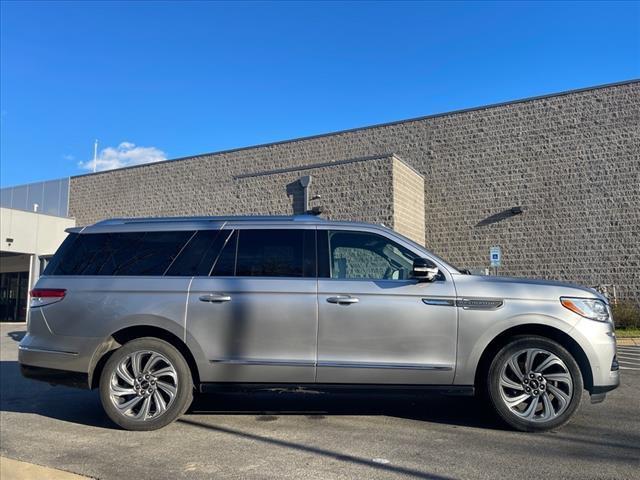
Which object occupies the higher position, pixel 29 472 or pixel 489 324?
pixel 489 324

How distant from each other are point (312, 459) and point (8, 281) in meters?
29.5

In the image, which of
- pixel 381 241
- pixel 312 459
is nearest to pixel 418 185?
pixel 381 241

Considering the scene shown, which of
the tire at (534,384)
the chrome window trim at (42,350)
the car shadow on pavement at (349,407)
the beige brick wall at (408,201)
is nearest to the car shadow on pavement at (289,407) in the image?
the car shadow on pavement at (349,407)

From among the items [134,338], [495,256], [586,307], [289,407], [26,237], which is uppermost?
[26,237]

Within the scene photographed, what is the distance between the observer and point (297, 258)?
5531 mm

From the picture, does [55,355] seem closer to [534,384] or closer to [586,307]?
[534,384]

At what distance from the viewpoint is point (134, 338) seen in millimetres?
5578

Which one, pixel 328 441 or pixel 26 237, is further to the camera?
pixel 26 237

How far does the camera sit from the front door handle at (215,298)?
537 centimetres

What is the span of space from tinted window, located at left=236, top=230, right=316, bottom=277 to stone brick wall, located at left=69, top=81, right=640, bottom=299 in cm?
1359

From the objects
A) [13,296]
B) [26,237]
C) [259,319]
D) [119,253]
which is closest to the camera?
[259,319]

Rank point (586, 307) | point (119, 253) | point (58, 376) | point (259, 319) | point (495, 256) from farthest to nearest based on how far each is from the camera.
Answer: point (495, 256), point (119, 253), point (58, 376), point (259, 319), point (586, 307)

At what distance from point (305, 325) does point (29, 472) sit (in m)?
2.55

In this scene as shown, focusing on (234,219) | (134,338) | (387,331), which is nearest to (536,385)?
(387,331)
